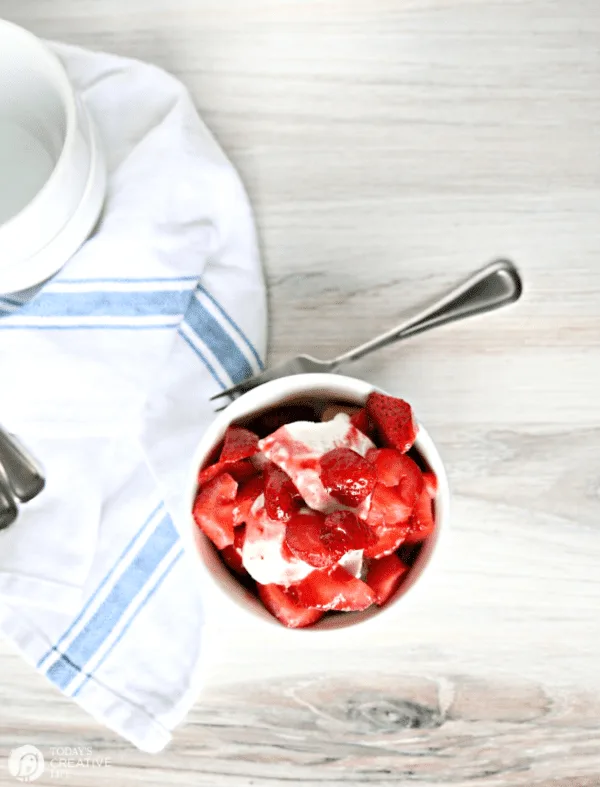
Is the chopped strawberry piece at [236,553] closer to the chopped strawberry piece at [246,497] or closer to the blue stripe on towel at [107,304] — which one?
the chopped strawberry piece at [246,497]

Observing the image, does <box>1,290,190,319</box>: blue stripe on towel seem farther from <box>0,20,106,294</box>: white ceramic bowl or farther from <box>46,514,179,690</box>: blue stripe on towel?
<box>46,514,179,690</box>: blue stripe on towel

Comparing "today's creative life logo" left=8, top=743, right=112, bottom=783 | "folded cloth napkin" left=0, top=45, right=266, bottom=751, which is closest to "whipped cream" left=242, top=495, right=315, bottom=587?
"folded cloth napkin" left=0, top=45, right=266, bottom=751

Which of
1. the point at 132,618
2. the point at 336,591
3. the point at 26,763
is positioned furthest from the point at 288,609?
the point at 26,763

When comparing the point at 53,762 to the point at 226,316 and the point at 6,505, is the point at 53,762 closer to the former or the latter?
the point at 6,505

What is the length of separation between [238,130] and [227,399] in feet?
0.66

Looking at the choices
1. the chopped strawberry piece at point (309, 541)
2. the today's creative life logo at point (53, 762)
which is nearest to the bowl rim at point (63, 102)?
the chopped strawberry piece at point (309, 541)

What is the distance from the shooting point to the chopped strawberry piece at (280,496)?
417 millimetres

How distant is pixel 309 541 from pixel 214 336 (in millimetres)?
193

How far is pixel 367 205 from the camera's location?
570 mm

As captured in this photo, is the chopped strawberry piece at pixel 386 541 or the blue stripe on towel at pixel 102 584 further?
the blue stripe on towel at pixel 102 584

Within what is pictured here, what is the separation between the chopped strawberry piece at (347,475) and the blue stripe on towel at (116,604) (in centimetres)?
18

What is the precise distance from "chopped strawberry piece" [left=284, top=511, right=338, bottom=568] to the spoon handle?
149 mm

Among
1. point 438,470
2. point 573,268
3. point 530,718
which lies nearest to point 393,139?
point 573,268

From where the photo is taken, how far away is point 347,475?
0.40 metres
